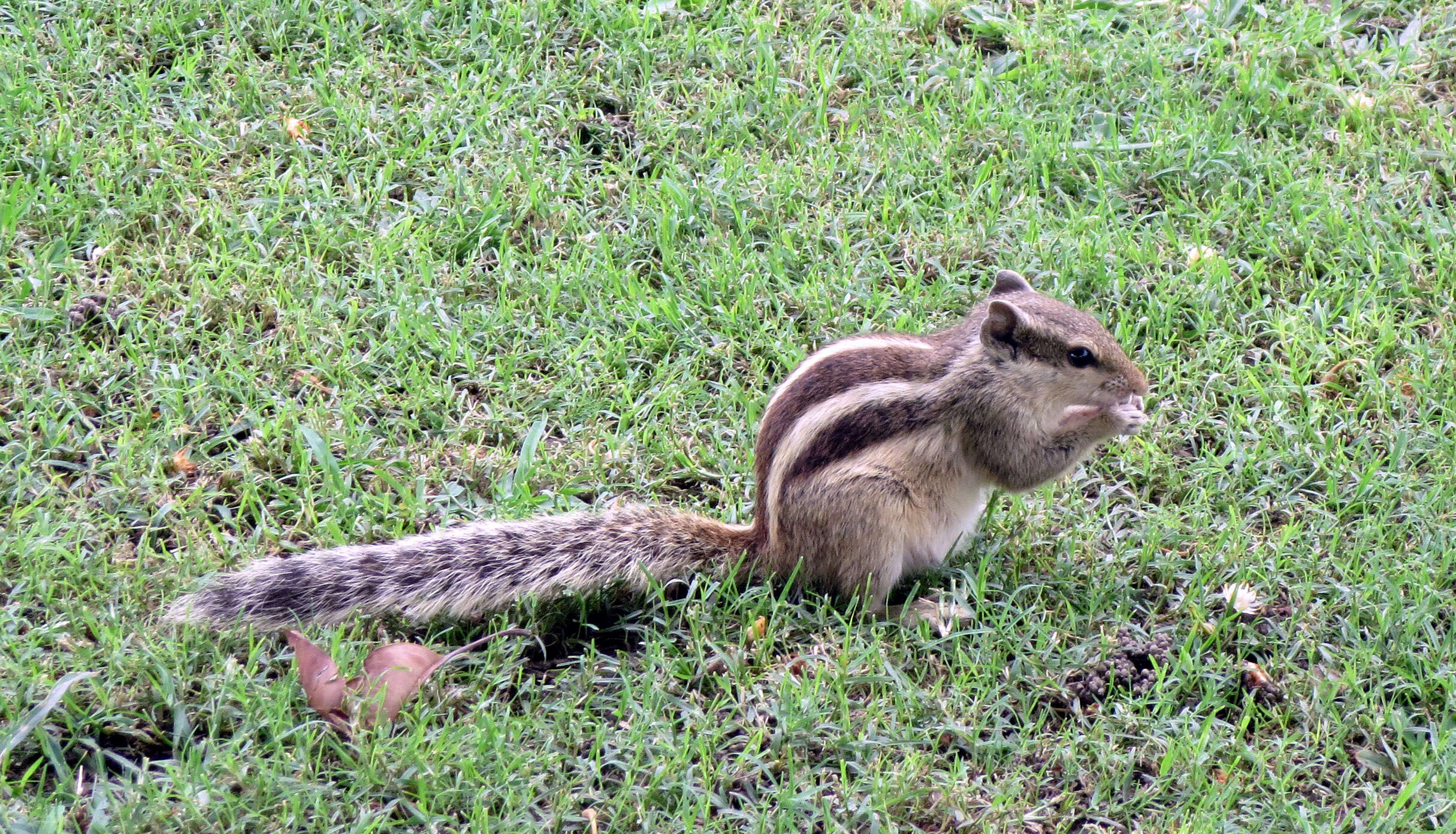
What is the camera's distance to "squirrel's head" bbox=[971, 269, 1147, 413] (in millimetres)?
3482

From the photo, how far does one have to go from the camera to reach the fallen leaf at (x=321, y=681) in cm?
299

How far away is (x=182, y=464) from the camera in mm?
3787

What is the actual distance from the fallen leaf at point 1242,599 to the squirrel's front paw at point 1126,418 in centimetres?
48

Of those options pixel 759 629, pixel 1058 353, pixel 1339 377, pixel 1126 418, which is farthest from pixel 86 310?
pixel 1339 377

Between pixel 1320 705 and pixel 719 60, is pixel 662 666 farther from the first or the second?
pixel 719 60

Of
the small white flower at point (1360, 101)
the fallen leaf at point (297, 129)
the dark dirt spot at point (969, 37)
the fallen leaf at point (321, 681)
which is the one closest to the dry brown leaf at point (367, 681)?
the fallen leaf at point (321, 681)

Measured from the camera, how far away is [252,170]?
4789mm

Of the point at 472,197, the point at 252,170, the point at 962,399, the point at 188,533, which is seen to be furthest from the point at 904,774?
the point at 252,170

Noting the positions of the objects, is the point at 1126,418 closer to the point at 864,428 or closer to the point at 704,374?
the point at 864,428

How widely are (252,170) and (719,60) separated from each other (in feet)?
5.92

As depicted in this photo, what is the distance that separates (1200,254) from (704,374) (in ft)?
5.80

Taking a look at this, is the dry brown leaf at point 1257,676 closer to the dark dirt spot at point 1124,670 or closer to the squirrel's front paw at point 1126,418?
the dark dirt spot at point 1124,670

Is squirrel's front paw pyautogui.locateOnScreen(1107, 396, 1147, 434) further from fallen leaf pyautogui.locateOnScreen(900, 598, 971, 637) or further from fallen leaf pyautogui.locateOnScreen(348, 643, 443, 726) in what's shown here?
fallen leaf pyautogui.locateOnScreen(348, 643, 443, 726)

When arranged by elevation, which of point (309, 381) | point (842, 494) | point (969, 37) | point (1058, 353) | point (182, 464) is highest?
point (969, 37)
